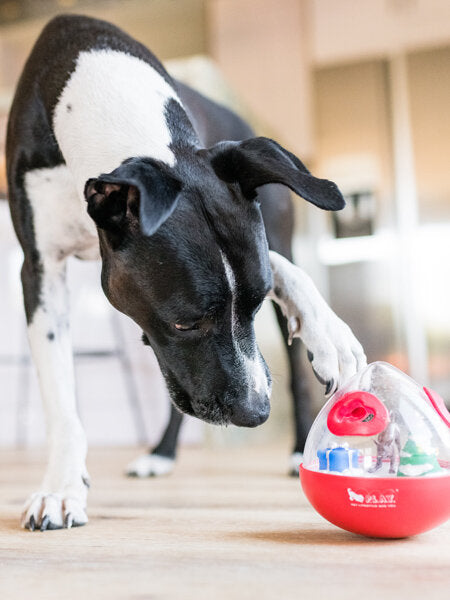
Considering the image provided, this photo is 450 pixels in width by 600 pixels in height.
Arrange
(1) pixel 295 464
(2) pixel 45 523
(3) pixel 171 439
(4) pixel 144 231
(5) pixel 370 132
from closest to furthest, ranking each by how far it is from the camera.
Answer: (4) pixel 144 231 → (2) pixel 45 523 → (1) pixel 295 464 → (3) pixel 171 439 → (5) pixel 370 132

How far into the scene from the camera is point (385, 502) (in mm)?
1067

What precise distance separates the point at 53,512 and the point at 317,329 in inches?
24.1

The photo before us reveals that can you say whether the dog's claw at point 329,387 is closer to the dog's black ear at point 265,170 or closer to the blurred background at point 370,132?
the dog's black ear at point 265,170

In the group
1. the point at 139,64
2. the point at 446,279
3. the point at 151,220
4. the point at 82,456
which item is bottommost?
the point at 446,279

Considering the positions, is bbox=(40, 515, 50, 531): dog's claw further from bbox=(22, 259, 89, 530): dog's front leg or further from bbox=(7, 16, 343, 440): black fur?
bbox=(7, 16, 343, 440): black fur

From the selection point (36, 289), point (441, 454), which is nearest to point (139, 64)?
point (36, 289)

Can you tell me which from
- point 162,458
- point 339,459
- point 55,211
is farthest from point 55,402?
point 162,458

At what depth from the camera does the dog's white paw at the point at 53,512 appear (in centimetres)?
131

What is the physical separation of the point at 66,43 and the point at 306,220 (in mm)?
2956

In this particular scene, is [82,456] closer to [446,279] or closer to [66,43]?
[66,43]

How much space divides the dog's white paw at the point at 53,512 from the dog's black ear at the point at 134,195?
1.73 ft

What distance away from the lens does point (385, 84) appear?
214 inches

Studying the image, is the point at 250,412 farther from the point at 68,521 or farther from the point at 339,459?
the point at 68,521

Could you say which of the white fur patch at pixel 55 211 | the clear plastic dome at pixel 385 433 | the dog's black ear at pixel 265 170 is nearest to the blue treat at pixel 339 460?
the clear plastic dome at pixel 385 433
